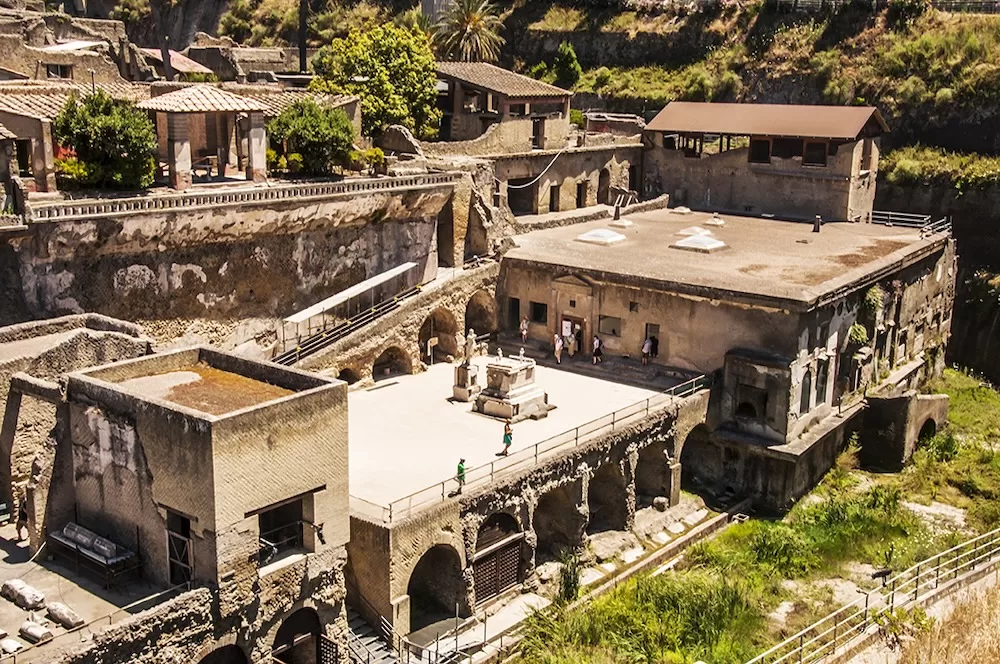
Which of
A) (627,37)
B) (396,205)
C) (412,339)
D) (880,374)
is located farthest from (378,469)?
(627,37)

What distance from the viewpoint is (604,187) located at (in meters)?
60.0

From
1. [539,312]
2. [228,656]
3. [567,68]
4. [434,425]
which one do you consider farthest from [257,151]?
[567,68]

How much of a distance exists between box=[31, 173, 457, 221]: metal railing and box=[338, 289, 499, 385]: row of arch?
4924 millimetres

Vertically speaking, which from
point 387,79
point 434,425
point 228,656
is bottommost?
point 228,656

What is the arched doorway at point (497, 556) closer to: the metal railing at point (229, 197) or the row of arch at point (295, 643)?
the row of arch at point (295, 643)

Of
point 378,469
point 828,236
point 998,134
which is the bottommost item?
point 378,469

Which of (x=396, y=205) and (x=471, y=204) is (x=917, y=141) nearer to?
(x=471, y=204)

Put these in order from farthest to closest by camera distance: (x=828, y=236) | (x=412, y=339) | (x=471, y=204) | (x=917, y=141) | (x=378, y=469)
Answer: (x=917, y=141) < (x=828, y=236) < (x=471, y=204) < (x=412, y=339) < (x=378, y=469)

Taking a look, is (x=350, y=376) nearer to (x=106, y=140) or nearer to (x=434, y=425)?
(x=434, y=425)

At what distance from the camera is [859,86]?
69750 millimetres

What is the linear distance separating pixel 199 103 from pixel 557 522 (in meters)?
18.3

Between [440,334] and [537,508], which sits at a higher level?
[440,334]

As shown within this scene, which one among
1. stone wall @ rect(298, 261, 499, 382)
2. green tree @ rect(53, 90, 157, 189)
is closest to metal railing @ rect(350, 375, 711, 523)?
stone wall @ rect(298, 261, 499, 382)

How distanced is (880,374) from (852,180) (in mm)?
11979
